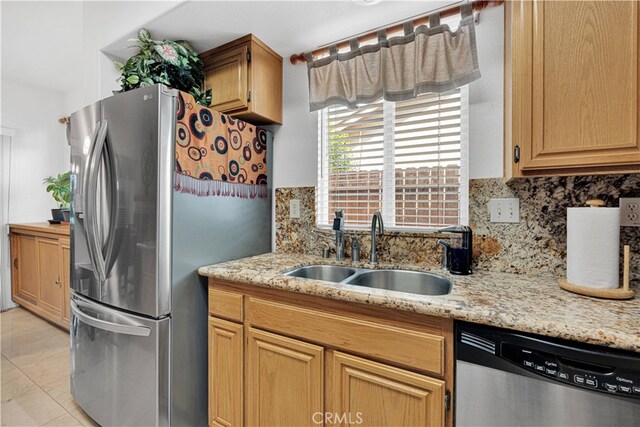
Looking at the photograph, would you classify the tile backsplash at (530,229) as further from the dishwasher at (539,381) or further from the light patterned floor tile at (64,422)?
the light patterned floor tile at (64,422)

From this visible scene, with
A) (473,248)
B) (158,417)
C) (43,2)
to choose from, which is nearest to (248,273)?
(158,417)

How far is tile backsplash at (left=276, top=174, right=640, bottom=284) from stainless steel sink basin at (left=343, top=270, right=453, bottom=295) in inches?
5.3

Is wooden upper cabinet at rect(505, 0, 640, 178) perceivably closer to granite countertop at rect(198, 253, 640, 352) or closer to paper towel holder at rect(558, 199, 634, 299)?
paper towel holder at rect(558, 199, 634, 299)

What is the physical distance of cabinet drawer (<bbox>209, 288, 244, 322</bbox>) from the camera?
138 cm

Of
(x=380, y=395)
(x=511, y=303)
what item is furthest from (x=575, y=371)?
(x=380, y=395)

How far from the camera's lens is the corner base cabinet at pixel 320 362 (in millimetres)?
971

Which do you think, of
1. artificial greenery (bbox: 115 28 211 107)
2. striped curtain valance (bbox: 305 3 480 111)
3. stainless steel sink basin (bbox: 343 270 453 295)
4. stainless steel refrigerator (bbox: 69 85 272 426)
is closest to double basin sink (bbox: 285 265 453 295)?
stainless steel sink basin (bbox: 343 270 453 295)

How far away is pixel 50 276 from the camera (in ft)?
9.34

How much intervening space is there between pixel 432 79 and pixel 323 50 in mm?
776

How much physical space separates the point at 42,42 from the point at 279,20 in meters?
2.50

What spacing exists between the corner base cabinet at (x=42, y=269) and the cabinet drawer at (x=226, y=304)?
2.07 metres

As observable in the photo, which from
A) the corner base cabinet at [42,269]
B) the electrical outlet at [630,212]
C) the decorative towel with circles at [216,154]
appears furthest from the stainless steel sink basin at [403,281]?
the corner base cabinet at [42,269]

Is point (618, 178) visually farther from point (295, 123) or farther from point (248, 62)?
A: point (248, 62)

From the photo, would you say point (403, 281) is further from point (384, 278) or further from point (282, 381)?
point (282, 381)
